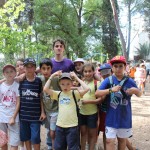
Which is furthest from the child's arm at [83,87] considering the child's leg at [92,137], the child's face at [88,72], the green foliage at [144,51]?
the green foliage at [144,51]

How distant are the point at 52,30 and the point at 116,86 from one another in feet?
72.3

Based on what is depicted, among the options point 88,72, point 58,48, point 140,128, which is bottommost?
point 140,128

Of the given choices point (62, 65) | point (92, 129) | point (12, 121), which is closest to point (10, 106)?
point (12, 121)

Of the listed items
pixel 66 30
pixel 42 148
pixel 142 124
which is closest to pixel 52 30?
pixel 66 30

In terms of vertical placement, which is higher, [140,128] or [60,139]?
[60,139]

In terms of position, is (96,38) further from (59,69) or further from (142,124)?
(59,69)

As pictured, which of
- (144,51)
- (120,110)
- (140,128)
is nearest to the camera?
(120,110)

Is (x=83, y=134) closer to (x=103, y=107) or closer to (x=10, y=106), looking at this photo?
(x=103, y=107)

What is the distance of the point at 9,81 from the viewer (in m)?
4.36

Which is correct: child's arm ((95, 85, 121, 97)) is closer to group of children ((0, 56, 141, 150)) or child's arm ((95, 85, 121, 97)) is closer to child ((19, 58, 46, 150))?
group of children ((0, 56, 141, 150))

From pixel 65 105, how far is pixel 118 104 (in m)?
0.75

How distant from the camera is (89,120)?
4531 millimetres

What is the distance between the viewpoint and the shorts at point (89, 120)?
4516 mm

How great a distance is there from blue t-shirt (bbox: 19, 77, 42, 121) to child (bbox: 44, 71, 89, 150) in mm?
236
